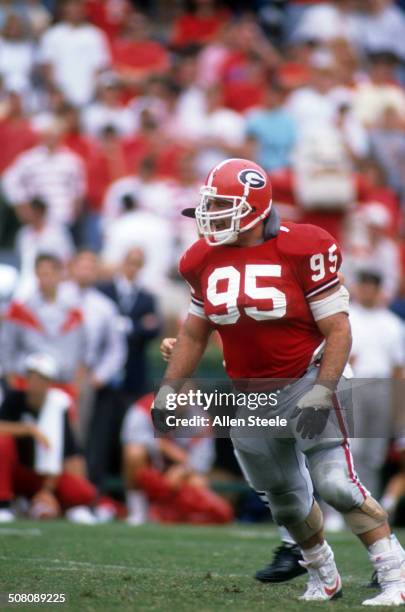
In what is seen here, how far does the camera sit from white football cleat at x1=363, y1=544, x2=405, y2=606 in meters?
4.95

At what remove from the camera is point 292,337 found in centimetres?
520

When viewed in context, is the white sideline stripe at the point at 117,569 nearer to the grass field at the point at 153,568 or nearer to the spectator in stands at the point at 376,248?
the grass field at the point at 153,568

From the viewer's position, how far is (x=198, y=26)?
16.1m

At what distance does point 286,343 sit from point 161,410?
554 millimetres

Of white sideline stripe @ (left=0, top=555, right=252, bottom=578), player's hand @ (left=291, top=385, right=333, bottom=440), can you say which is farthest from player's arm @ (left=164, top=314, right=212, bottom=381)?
white sideline stripe @ (left=0, top=555, right=252, bottom=578)

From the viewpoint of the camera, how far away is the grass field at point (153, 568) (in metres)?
4.96

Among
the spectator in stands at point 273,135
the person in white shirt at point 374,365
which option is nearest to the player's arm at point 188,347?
the person in white shirt at point 374,365

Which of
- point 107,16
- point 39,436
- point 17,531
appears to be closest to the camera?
point 17,531

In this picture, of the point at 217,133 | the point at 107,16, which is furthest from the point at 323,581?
the point at 107,16

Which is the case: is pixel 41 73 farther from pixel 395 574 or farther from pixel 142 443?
pixel 395 574

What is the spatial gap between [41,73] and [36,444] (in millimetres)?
5586

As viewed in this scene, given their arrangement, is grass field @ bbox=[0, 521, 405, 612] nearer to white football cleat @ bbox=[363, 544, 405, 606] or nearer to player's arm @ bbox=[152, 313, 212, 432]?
white football cleat @ bbox=[363, 544, 405, 606]

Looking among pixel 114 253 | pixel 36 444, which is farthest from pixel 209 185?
pixel 114 253

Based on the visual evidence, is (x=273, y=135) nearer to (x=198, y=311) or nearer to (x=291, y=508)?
(x=198, y=311)
